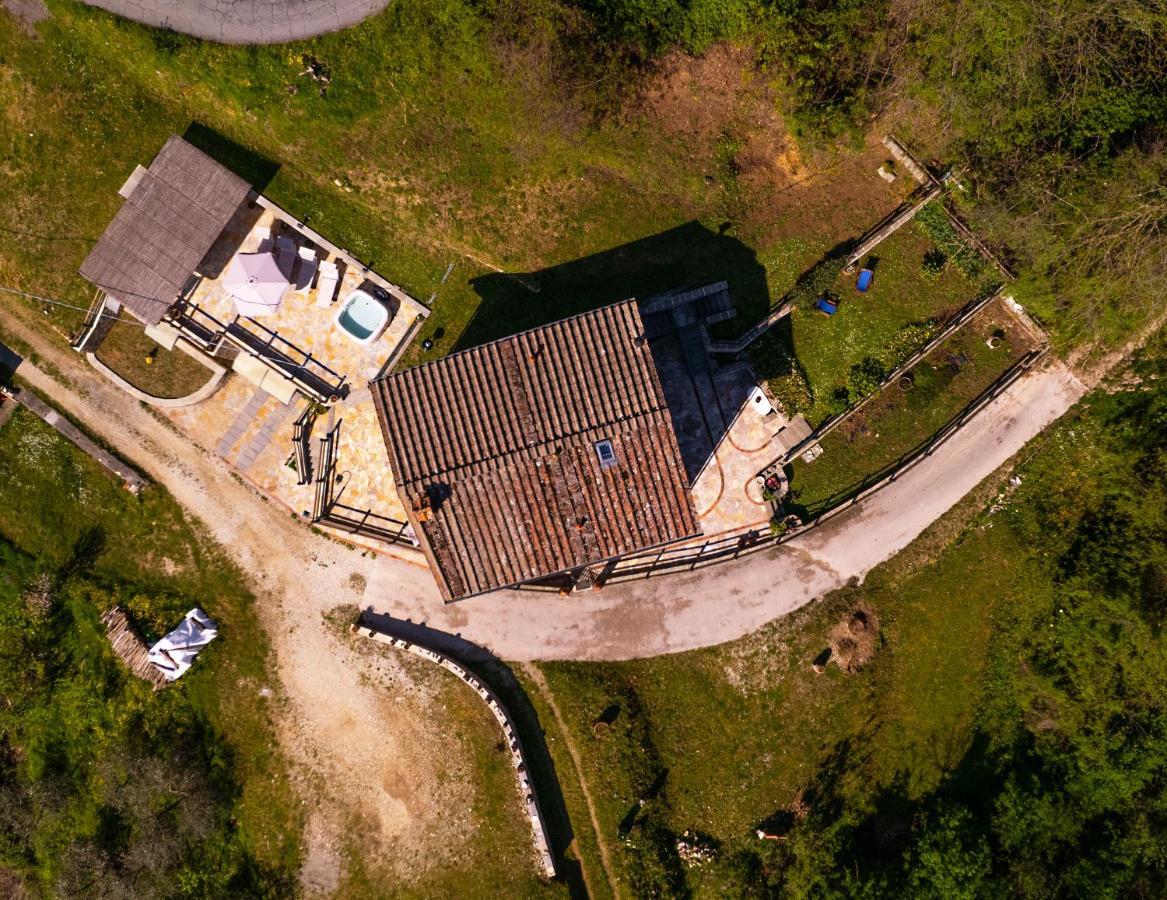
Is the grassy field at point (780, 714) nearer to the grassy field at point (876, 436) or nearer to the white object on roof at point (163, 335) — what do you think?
the grassy field at point (876, 436)

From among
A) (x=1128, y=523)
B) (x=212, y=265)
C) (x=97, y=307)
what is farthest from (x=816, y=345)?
(x=97, y=307)

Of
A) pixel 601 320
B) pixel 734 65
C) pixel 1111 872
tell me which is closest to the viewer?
pixel 601 320

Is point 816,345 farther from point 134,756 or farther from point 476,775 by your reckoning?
point 134,756

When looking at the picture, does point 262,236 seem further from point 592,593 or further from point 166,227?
point 592,593

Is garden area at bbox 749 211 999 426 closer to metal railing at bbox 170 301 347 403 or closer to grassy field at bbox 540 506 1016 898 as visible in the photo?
grassy field at bbox 540 506 1016 898

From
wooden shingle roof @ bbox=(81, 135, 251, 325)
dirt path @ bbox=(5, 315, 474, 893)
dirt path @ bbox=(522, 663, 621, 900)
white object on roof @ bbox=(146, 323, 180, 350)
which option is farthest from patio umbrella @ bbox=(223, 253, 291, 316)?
dirt path @ bbox=(522, 663, 621, 900)

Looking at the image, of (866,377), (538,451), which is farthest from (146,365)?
(866,377)

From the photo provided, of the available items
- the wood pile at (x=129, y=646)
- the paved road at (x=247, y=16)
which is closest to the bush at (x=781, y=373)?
the paved road at (x=247, y=16)
